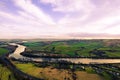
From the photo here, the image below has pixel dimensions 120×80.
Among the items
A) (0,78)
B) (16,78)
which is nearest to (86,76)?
(16,78)

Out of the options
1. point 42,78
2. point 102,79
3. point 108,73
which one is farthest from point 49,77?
point 108,73

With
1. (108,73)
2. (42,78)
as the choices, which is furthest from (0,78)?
(108,73)

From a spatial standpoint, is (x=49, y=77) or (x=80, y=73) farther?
(x=80, y=73)

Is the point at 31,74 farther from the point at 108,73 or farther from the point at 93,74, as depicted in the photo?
the point at 108,73

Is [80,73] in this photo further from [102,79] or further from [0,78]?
[0,78]

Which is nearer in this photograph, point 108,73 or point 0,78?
point 0,78

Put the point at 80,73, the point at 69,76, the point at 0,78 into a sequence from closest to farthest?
1. the point at 0,78
2. the point at 69,76
3. the point at 80,73

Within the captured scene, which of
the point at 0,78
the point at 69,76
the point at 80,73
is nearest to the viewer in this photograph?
the point at 0,78
